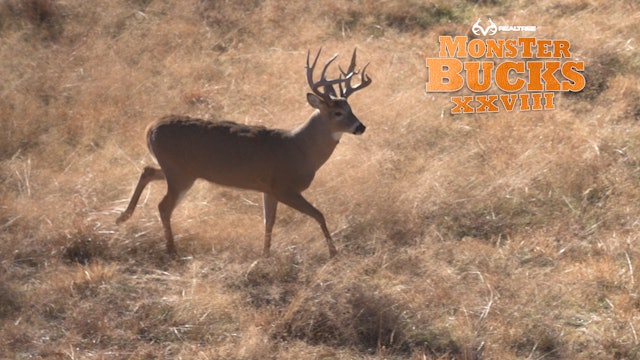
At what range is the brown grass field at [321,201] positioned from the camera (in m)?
6.80

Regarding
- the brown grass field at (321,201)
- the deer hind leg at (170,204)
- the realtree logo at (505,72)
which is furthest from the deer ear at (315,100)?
the realtree logo at (505,72)

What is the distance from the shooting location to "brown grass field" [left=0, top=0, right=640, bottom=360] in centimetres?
680

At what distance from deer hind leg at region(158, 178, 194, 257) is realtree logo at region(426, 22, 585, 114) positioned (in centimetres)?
386

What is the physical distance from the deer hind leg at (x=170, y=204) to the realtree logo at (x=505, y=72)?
386 centimetres

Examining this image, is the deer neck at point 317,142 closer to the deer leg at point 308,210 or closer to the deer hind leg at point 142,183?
the deer leg at point 308,210

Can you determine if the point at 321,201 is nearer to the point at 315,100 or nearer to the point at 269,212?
the point at 269,212

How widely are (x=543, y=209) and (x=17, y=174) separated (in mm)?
4821

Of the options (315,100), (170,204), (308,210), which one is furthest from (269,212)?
(315,100)

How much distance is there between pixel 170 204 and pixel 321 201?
1.39 meters

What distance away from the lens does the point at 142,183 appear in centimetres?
852

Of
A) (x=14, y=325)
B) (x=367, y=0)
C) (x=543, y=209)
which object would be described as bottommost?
(x=14, y=325)

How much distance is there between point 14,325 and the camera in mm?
6809

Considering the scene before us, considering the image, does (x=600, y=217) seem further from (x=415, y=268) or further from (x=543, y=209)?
(x=415, y=268)

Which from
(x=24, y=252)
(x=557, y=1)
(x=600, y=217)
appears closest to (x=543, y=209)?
(x=600, y=217)
